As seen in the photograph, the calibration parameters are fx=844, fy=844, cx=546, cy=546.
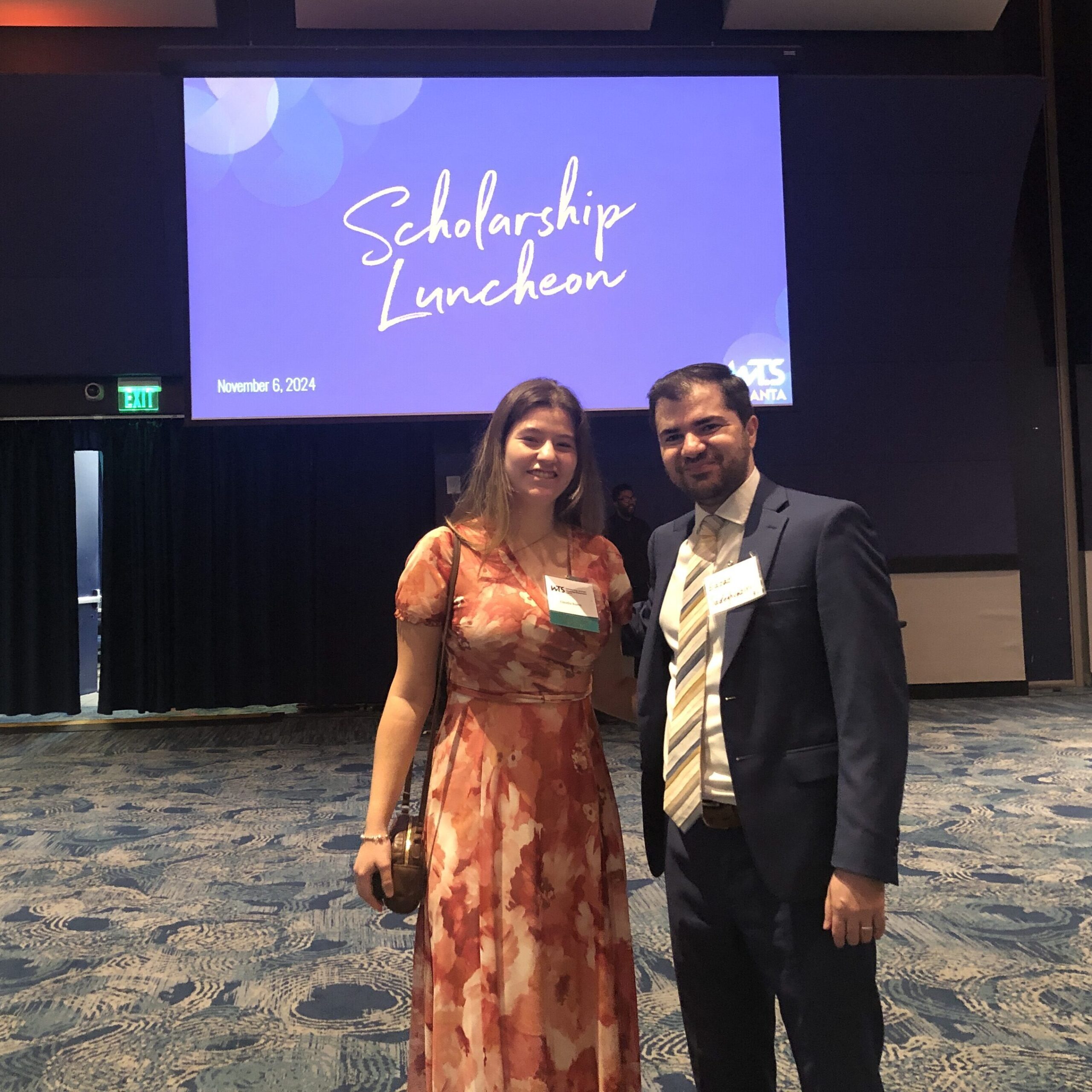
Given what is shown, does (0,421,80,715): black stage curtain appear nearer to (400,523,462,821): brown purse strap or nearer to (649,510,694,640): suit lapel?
(400,523,462,821): brown purse strap

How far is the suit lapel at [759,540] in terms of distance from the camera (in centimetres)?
117

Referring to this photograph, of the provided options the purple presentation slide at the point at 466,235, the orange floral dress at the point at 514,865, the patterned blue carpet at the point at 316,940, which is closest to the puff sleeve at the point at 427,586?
the orange floral dress at the point at 514,865

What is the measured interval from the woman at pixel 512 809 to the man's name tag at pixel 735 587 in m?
0.24

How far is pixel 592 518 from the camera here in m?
1.51

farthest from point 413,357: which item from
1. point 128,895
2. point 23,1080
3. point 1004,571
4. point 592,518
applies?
point 1004,571

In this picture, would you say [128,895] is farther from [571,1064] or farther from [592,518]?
[592,518]

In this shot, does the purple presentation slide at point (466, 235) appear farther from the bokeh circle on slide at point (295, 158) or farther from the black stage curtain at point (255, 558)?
the black stage curtain at point (255, 558)

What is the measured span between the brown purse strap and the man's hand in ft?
2.07

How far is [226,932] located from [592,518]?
1751 mm

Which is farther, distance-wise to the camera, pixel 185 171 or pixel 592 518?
pixel 185 171

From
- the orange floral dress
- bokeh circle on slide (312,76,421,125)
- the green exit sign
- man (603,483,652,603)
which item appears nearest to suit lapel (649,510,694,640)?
the orange floral dress

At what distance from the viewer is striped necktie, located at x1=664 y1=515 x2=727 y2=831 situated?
3.99 ft

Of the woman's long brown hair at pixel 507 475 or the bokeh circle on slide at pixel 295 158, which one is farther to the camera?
the bokeh circle on slide at pixel 295 158

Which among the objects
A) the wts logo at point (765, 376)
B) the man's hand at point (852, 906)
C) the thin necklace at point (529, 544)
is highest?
the wts logo at point (765, 376)
